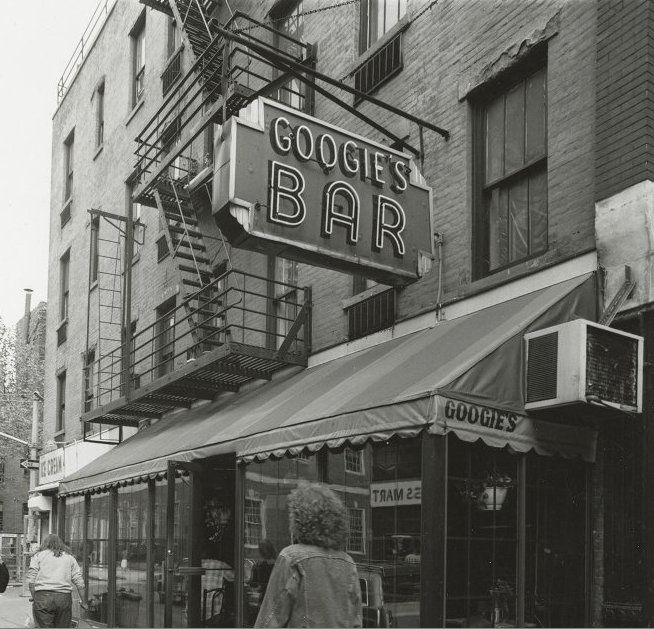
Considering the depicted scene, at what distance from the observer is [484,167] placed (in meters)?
9.07

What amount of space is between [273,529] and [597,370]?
497cm

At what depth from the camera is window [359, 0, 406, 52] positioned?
1087cm

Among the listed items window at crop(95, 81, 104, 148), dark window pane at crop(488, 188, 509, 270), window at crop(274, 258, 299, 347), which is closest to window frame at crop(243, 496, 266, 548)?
window at crop(274, 258, 299, 347)

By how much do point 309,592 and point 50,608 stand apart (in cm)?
673

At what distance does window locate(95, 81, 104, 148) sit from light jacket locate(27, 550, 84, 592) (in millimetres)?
13674

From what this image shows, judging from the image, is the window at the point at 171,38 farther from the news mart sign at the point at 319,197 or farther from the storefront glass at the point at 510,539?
the storefront glass at the point at 510,539

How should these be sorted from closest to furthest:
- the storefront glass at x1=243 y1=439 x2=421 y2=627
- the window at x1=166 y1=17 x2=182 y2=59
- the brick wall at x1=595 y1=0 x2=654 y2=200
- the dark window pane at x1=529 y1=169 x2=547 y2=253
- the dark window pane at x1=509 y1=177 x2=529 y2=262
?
1. the brick wall at x1=595 y1=0 x2=654 y2=200
2. the storefront glass at x1=243 y1=439 x2=421 y2=627
3. the dark window pane at x1=529 y1=169 x2=547 y2=253
4. the dark window pane at x1=509 y1=177 x2=529 y2=262
5. the window at x1=166 y1=17 x2=182 y2=59

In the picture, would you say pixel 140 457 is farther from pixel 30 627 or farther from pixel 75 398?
pixel 75 398

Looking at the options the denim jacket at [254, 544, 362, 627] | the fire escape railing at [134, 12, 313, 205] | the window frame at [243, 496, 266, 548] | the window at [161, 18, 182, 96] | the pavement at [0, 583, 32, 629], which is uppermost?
the window at [161, 18, 182, 96]

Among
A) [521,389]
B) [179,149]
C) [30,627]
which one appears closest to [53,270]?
[179,149]

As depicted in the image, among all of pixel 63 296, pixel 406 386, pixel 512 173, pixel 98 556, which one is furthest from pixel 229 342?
pixel 63 296

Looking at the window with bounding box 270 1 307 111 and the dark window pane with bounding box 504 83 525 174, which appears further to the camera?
the window with bounding box 270 1 307 111

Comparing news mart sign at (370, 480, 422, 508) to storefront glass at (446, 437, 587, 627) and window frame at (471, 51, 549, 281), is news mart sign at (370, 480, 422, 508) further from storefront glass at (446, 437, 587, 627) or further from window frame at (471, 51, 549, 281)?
window frame at (471, 51, 549, 281)

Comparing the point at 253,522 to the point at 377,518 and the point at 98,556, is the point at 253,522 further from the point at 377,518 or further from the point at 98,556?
the point at 98,556
